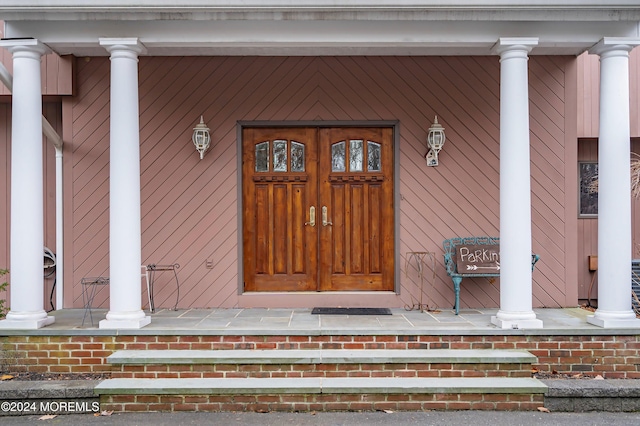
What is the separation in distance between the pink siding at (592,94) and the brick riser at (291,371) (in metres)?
3.70

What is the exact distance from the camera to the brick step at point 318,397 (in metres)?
4.30

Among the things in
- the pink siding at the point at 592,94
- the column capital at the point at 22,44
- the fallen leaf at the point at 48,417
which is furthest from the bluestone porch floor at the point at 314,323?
the column capital at the point at 22,44

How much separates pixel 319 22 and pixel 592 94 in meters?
4.03

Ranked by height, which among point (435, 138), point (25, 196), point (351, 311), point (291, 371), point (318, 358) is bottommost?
point (291, 371)

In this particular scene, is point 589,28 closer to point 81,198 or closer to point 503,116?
point 503,116

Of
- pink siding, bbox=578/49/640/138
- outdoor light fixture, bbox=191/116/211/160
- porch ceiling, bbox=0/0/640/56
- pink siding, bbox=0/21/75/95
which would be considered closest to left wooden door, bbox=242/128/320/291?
outdoor light fixture, bbox=191/116/211/160

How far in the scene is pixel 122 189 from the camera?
16.0ft

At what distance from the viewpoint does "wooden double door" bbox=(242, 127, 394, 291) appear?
626cm

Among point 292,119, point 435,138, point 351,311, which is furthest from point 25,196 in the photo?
point 435,138

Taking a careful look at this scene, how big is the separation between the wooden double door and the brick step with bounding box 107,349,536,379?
1.77 metres

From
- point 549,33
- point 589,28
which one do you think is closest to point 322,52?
point 549,33

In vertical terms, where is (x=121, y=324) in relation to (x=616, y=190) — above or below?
below

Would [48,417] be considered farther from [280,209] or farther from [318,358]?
[280,209]

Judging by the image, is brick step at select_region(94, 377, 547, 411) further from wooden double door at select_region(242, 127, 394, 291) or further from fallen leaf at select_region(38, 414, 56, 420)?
wooden double door at select_region(242, 127, 394, 291)
